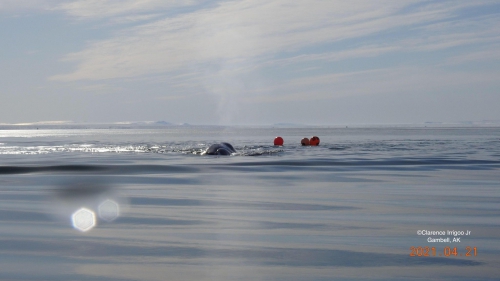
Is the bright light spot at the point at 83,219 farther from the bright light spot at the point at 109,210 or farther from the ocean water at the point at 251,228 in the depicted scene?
the bright light spot at the point at 109,210

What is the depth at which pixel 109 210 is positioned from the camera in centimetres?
1479

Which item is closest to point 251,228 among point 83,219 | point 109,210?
point 83,219

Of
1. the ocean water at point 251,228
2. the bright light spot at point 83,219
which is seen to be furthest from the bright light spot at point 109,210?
the bright light spot at point 83,219

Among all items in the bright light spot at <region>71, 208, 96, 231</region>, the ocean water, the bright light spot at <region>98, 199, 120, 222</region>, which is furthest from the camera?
the bright light spot at <region>98, 199, 120, 222</region>

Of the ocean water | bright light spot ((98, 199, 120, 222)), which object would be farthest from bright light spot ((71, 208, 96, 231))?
bright light spot ((98, 199, 120, 222))

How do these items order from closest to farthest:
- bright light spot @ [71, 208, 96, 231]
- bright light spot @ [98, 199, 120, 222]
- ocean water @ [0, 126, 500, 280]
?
1. ocean water @ [0, 126, 500, 280]
2. bright light spot @ [71, 208, 96, 231]
3. bright light spot @ [98, 199, 120, 222]

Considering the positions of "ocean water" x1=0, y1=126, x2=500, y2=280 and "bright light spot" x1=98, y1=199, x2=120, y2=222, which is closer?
"ocean water" x1=0, y1=126, x2=500, y2=280

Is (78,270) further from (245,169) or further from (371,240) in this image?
(245,169)

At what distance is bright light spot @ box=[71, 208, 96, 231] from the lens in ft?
40.8

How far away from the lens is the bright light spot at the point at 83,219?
12.4m

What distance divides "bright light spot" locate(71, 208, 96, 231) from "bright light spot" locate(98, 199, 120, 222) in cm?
28

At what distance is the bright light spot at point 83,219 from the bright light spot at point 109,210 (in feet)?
0.92

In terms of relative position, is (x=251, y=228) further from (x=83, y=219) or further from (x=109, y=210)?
(x=109, y=210)

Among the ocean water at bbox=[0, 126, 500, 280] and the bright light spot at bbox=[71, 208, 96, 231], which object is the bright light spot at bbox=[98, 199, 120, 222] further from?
the bright light spot at bbox=[71, 208, 96, 231]
